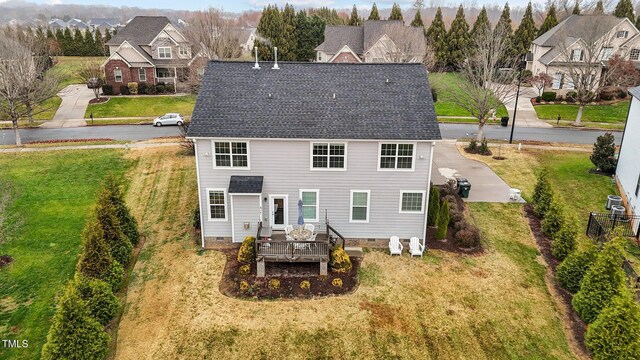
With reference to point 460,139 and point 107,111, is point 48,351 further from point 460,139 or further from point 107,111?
point 107,111

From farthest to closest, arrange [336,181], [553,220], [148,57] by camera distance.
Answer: [148,57] < [553,220] < [336,181]

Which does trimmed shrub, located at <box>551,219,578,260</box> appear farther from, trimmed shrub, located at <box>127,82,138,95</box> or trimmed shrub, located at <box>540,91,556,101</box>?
trimmed shrub, located at <box>127,82,138,95</box>

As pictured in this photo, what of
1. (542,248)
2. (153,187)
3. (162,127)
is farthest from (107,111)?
(542,248)

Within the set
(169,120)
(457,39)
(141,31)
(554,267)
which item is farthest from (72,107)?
(457,39)

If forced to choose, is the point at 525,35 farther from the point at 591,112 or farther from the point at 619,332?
the point at 619,332

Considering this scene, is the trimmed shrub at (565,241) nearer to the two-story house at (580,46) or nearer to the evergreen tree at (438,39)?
the two-story house at (580,46)

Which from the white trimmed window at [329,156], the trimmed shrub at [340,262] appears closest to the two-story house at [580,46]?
the white trimmed window at [329,156]
